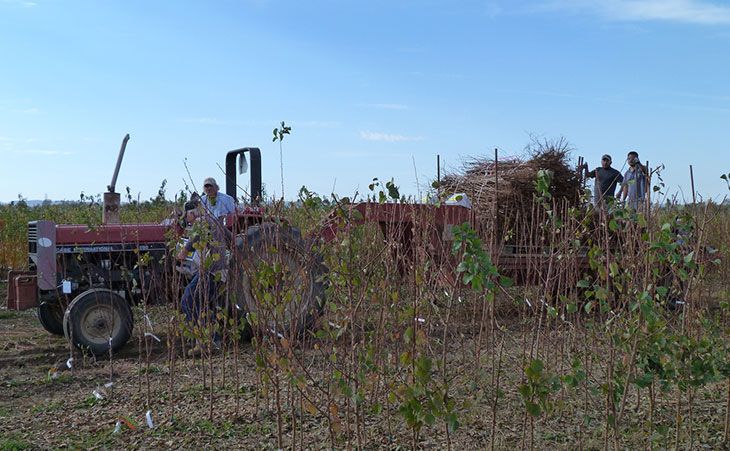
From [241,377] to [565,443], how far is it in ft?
7.36

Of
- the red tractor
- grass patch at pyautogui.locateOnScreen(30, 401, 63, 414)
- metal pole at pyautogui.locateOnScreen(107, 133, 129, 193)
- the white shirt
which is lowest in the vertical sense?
grass patch at pyautogui.locateOnScreen(30, 401, 63, 414)

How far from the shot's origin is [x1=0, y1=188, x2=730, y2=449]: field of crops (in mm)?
2949

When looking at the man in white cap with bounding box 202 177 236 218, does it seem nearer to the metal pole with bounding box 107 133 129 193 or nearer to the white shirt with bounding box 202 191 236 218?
the white shirt with bounding box 202 191 236 218

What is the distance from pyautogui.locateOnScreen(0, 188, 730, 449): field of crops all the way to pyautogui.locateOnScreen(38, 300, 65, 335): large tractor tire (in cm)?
103

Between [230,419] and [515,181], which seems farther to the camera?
[515,181]

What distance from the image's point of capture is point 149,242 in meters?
6.70

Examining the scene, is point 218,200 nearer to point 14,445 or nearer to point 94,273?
point 94,273

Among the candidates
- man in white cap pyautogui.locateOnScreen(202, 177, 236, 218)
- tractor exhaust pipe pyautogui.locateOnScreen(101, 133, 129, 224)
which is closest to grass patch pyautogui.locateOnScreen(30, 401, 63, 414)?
man in white cap pyautogui.locateOnScreen(202, 177, 236, 218)

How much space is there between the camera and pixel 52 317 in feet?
22.6

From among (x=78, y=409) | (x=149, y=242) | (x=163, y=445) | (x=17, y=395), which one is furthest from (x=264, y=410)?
(x=149, y=242)

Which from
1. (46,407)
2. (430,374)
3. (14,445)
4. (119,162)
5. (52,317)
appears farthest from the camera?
(52,317)

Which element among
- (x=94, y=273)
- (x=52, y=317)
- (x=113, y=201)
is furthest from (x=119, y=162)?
(x=52, y=317)

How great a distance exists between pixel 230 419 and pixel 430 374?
4.23ft

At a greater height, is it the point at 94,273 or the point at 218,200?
the point at 218,200
